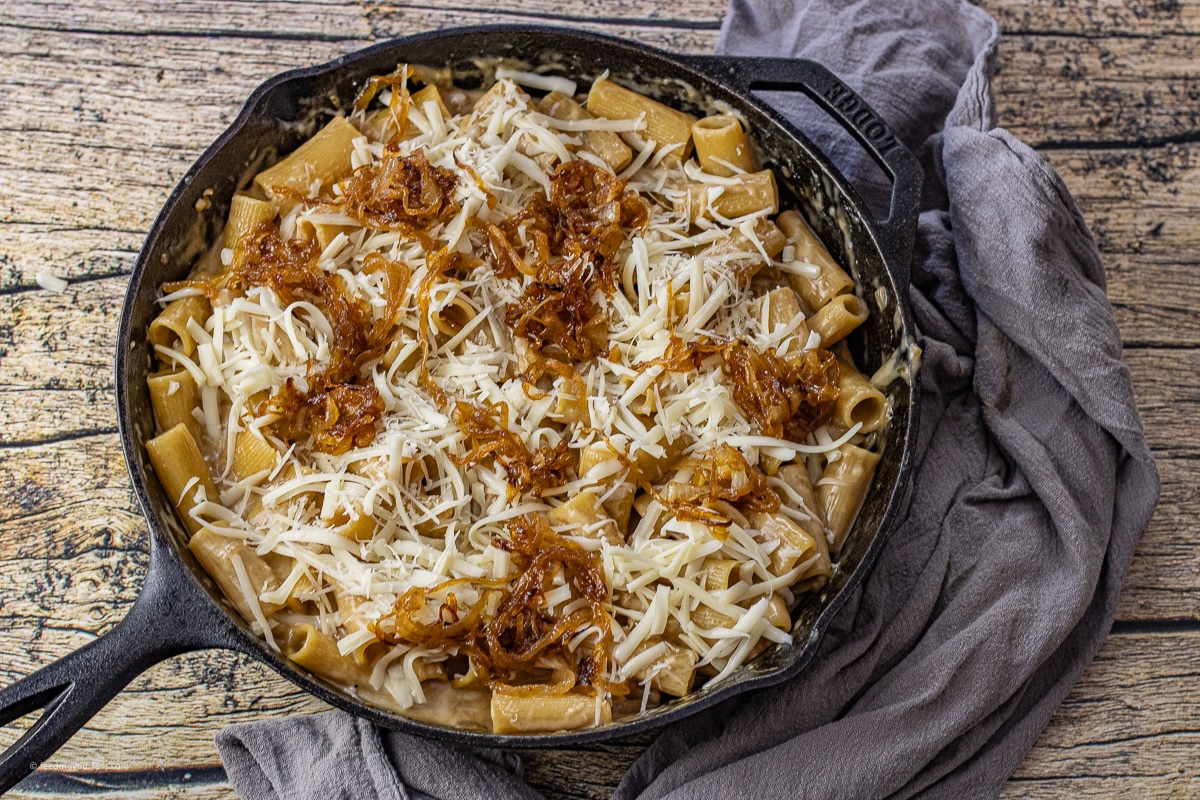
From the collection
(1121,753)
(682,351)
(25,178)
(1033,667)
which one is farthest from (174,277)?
(1121,753)

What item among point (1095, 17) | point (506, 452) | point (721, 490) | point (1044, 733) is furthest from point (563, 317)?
point (1095, 17)

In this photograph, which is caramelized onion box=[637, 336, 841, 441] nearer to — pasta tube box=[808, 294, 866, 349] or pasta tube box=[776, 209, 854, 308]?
pasta tube box=[808, 294, 866, 349]

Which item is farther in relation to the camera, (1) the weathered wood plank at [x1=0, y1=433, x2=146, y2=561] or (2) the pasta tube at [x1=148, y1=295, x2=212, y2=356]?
(1) the weathered wood plank at [x1=0, y1=433, x2=146, y2=561]

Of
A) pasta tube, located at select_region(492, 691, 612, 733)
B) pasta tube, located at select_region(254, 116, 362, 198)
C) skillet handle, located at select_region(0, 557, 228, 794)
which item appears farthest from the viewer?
pasta tube, located at select_region(254, 116, 362, 198)


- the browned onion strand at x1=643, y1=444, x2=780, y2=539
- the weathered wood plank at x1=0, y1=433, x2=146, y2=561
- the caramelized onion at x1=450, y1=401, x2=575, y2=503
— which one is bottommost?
the weathered wood plank at x1=0, y1=433, x2=146, y2=561

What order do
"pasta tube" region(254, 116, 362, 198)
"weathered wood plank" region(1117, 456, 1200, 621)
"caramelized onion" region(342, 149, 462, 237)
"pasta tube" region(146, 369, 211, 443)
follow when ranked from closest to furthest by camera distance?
"pasta tube" region(146, 369, 211, 443) < "caramelized onion" region(342, 149, 462, 237) < "pasta tube" region(254, 116, 362, 198) < "weathered wood plank" region(1117, 456, 1200, 621)

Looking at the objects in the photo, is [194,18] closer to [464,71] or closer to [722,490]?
[464,71]

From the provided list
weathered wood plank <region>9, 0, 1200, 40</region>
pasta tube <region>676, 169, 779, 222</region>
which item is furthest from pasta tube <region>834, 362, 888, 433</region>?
weathered wood plank <region>9, 0, 1200, 40</region>
